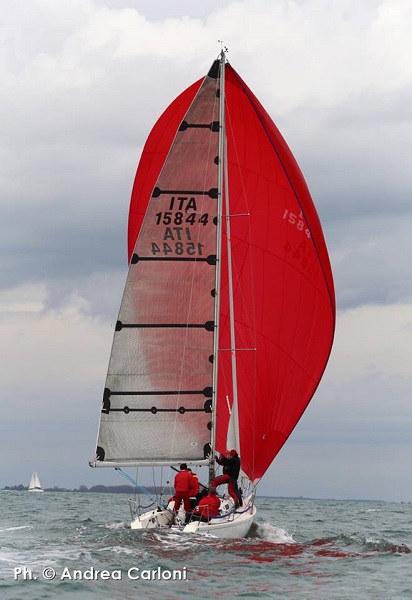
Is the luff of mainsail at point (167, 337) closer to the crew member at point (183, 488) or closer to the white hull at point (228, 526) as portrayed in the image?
the crew member at point (183, 488)

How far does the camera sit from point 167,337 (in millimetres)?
22281

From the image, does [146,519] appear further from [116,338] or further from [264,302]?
[264,302]

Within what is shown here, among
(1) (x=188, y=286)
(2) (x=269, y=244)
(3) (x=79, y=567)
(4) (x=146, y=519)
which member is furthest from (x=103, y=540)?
(2) (x=269, y=244)

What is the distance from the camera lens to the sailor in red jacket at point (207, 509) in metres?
20.6

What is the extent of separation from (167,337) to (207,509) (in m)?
3.94

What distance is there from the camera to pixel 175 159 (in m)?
22.6

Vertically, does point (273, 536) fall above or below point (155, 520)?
below

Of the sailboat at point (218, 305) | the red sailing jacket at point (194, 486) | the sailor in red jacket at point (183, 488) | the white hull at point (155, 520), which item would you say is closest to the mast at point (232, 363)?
the sailboat at point (218, 305)

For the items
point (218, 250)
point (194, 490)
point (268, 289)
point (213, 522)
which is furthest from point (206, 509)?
point (268, 289)

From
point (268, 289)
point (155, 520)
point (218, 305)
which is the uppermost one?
point (268, 289)

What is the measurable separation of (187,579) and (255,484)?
7768 mm

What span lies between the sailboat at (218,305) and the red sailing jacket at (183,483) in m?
0.66

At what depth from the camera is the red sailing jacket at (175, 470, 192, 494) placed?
2130cm

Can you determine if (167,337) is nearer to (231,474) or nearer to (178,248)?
(178,248)
